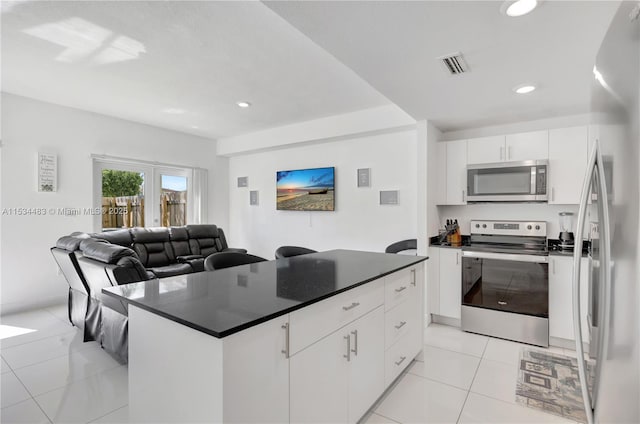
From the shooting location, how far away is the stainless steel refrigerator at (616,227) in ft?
2.31

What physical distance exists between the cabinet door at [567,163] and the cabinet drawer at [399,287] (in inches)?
71.5

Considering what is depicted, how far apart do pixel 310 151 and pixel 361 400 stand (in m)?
3.97

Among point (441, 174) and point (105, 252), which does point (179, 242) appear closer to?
point (105, 252)

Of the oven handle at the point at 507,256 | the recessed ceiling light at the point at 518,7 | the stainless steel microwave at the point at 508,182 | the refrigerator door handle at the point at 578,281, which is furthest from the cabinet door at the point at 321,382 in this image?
the stainless steel microwave at the point at 508,182

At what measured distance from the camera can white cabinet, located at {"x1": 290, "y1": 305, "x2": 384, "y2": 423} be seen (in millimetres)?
1396

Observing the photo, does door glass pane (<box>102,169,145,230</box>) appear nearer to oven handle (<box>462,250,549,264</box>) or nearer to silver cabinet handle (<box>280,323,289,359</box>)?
silver cabinet handle (<box>280,323,289,359</box>)

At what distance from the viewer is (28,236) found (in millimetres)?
4012

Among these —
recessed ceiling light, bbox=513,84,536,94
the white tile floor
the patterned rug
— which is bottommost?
the patterned rug

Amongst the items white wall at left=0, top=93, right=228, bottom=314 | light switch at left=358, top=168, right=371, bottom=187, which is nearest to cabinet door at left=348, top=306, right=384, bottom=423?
light switch at left=358, top=168, right=371, bottom=187

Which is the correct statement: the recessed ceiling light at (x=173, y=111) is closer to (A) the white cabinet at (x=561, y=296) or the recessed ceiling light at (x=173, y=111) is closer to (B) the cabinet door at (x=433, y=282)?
(B) the cabinet door at (x=433, y=282)

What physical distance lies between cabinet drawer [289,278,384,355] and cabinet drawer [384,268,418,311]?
0.13m

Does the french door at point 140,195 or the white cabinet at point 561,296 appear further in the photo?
the french door at point 140,195

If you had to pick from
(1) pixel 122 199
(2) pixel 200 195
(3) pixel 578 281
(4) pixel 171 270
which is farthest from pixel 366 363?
(2) pixel 200 195

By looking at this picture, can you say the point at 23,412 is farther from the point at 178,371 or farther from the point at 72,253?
the point at 178,371
